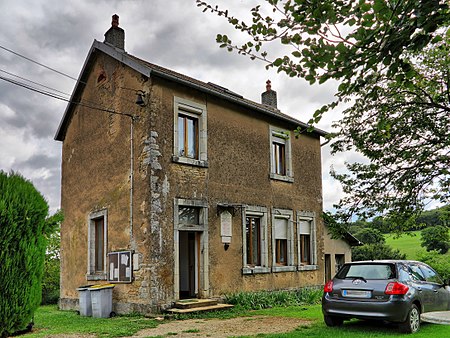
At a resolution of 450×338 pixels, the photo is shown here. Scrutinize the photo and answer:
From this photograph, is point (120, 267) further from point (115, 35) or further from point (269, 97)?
point (269, 97)

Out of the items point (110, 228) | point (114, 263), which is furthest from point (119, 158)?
point (114, 263)

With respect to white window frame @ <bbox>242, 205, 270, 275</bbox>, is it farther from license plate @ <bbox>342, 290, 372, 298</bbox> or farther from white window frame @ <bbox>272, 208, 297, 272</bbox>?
license plate @ <bbox>342, 290, 372, 298</bbox>

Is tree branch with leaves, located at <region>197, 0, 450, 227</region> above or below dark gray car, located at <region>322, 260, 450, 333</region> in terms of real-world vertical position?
above

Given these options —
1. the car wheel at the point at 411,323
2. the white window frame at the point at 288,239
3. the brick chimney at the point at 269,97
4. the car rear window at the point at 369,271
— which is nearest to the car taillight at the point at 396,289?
the car rear window at the point at 369,271

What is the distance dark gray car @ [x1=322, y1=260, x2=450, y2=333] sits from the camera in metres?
8.61

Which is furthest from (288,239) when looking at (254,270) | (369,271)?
(369,271)

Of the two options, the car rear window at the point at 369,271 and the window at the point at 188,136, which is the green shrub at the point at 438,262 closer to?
the window at the point at 188,136

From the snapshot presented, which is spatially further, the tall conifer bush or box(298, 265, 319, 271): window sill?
box(298, 265, 319, 271): window sill

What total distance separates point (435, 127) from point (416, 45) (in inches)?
156

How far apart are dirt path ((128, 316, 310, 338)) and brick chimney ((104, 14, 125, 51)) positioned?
951cm

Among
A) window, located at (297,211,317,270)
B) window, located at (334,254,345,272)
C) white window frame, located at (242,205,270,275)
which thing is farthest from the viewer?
window, located at (334,254,345,272)

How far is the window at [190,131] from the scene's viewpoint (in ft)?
45.9

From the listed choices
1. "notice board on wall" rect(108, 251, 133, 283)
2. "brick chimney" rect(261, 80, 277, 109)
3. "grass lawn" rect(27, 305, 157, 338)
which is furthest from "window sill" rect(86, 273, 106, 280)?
Answer: "brick chimney" rect(261, 80, 277, 109)

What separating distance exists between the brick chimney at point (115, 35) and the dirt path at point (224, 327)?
951 cm
